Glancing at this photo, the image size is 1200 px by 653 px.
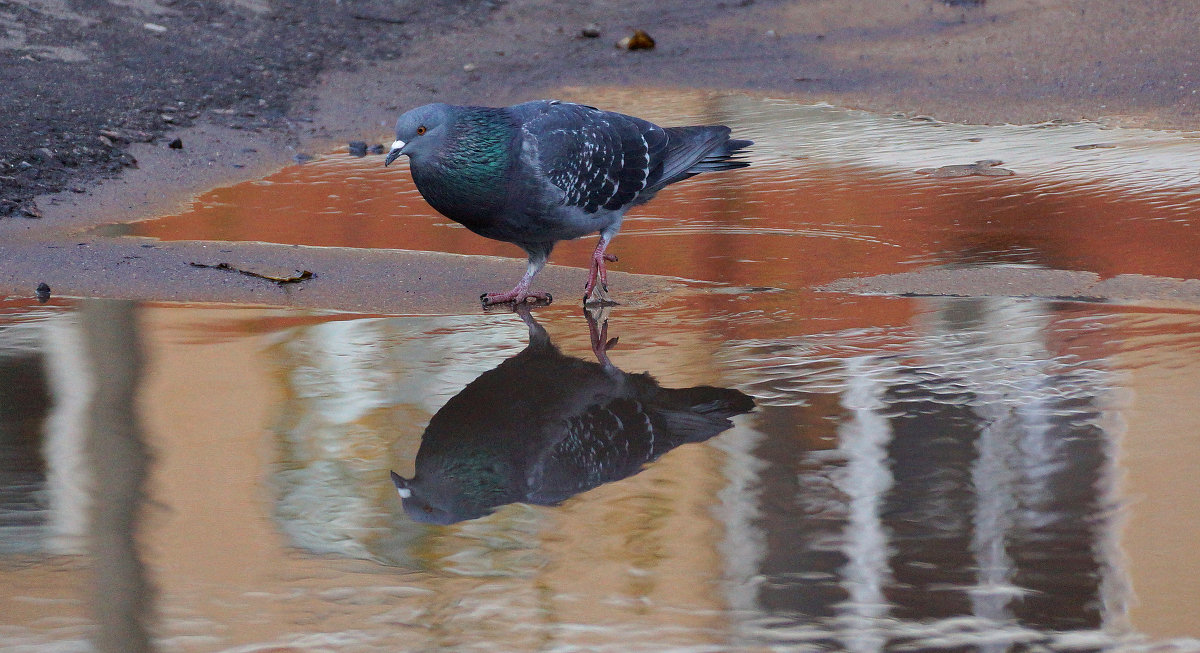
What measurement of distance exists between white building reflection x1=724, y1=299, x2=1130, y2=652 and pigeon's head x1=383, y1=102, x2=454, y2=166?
4.08 feet

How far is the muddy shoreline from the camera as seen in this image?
611 cm

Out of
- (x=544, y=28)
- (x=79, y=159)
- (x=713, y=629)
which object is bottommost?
(x=713, y=629)

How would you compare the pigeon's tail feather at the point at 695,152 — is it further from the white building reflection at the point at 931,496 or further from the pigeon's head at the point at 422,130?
the white building reflection at the point at 931,496

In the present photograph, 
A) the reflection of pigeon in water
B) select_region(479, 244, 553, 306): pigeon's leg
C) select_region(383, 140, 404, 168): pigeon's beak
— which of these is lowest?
the reflection of pigeon in water

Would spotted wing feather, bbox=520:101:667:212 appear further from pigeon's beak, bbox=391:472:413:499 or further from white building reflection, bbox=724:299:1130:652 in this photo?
pigeon's beak, bbox=391:472:413:499

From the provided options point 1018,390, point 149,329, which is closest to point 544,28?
point 149,329

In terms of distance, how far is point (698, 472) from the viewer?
2.71 metres

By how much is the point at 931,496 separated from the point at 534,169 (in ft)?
6.68

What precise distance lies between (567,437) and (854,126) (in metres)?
4.18

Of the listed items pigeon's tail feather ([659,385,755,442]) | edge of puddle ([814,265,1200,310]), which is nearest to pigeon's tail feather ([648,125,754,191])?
edge of puddle ([814,265,1200,310])

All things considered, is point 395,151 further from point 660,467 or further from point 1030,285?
point 1030,285

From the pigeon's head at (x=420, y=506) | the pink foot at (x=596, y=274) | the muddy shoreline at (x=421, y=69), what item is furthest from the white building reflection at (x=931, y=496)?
the muddy shoreline at (x=421, y=69)

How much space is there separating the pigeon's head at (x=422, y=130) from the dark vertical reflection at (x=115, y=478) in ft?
3.31

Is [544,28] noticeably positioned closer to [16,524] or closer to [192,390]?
[192,390]
